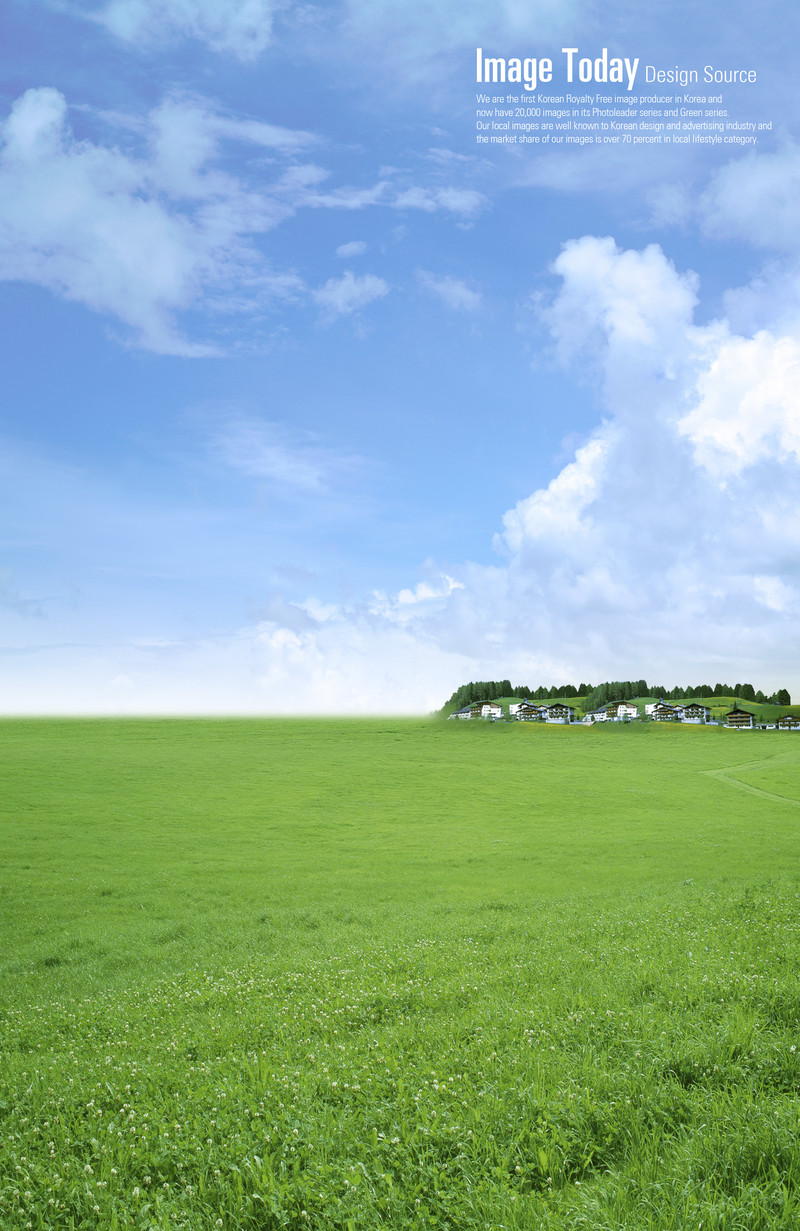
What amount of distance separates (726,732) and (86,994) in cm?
12221

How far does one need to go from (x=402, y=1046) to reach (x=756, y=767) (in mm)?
90495

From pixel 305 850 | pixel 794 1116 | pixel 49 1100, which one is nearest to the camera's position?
pixel 794 1116

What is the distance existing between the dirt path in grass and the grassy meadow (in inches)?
1521

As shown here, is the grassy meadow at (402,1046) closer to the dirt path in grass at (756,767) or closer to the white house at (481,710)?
the dirt path in grass at (756,767)

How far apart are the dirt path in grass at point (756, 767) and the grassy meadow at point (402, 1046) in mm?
38644

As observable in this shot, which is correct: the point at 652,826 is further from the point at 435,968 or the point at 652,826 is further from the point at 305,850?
the point at 435,968

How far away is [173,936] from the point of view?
2150 centimetres

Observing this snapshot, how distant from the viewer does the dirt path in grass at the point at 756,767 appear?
6479 centimetres

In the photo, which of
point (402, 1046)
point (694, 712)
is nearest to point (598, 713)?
point (694, 712)

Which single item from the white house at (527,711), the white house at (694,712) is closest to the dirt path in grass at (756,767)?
the white house at (694,712)

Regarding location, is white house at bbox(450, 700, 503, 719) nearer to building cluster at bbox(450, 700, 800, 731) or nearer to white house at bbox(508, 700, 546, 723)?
building cluster at bbox(450, 700, 800, 731)

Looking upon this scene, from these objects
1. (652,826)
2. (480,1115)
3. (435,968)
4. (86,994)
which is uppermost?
(480,1115)

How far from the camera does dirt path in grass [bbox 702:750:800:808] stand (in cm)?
6479

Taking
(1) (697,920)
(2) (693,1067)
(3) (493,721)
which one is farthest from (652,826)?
(3) (493,721)
